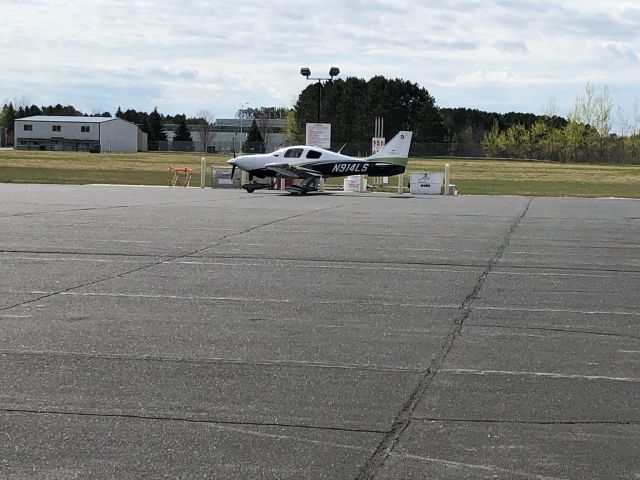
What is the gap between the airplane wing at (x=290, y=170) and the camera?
37969 mm

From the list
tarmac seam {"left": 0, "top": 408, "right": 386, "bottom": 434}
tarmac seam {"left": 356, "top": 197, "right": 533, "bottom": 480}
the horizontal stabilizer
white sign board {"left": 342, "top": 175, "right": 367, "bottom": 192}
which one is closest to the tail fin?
the horizontal stabilizer

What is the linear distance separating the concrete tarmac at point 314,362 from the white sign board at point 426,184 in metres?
26.6

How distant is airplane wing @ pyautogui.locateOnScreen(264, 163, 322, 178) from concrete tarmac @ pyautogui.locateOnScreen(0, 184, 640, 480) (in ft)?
71.8

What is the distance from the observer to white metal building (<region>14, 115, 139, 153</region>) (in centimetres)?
15475

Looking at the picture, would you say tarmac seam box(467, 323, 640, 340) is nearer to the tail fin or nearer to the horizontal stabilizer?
the tail fin

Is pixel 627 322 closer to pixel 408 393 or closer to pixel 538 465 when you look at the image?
pixel 408 393

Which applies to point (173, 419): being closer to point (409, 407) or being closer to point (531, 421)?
point (409, 407)

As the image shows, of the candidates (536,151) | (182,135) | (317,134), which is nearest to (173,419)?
(317,134)

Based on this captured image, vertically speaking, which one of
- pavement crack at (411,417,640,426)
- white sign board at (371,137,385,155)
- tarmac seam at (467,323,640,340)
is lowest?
tarmac seam at (467,323,640,340)

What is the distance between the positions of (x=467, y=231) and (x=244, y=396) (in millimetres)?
14455

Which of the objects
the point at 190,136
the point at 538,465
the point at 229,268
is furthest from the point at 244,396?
the point at 190,136

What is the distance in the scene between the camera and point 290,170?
38.2 meters

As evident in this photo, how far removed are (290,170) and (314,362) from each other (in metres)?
30.9

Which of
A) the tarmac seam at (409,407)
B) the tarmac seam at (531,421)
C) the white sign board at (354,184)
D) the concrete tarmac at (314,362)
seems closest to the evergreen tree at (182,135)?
the white sign board at (354,184)
